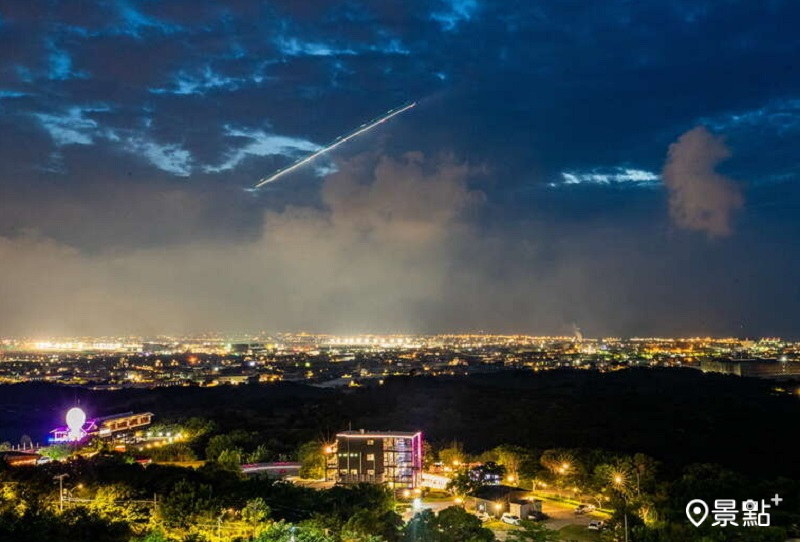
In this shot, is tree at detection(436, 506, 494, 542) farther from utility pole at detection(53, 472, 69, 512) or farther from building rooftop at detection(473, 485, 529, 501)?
utility pole at detection(53, 472, 69, 512)

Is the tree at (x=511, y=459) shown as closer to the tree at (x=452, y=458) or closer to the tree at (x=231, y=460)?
the tree at (x=452, y=458)

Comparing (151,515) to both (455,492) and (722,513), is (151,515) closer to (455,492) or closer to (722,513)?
(455,492)

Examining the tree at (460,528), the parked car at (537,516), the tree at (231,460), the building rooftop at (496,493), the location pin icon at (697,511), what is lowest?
the parked car at (537,516)

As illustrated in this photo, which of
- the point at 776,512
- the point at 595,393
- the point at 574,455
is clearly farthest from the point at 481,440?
the point at 595,393

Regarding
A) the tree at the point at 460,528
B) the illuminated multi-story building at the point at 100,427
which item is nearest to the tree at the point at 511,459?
the tree at the point at 460,528

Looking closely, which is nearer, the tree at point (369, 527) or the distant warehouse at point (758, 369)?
the tree at point (369, 527)
